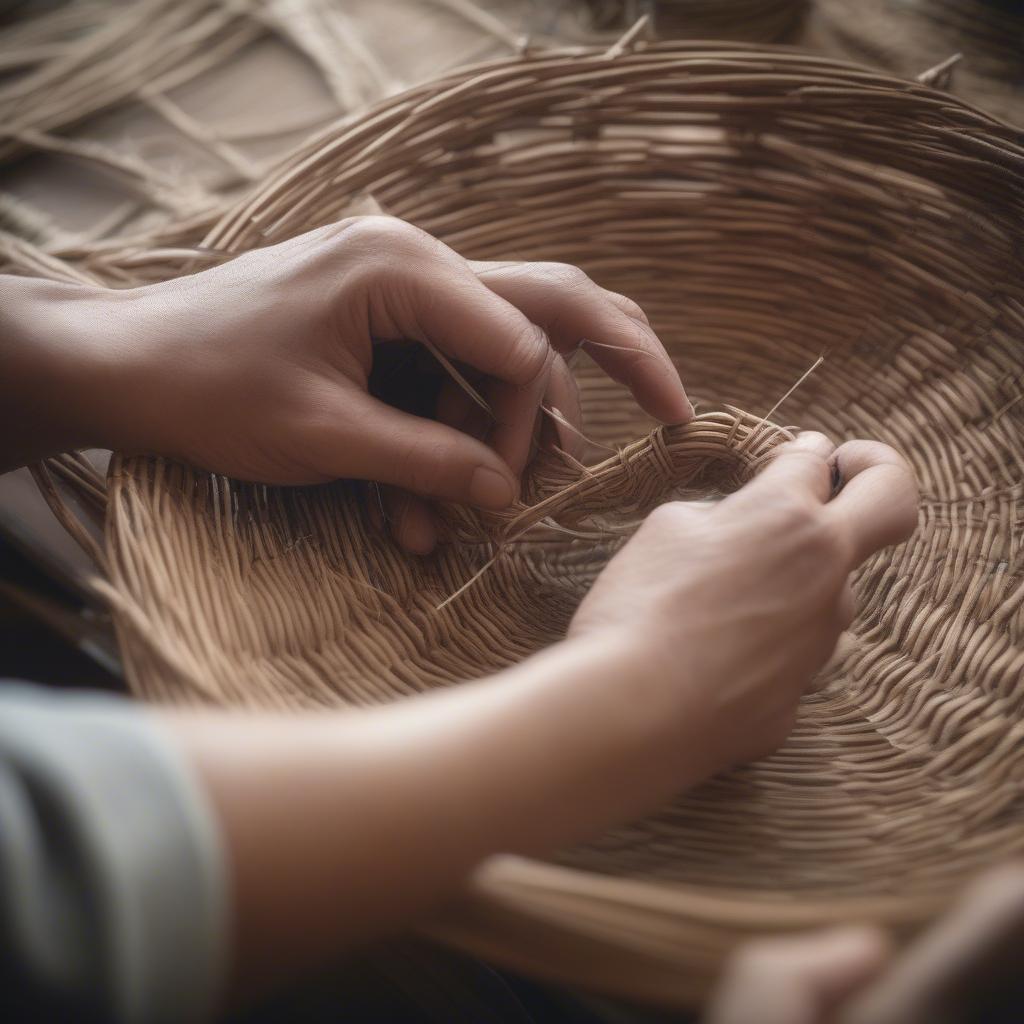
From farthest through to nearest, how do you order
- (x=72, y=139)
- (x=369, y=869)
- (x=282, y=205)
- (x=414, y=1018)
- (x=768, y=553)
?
(x=72, y=139), (x=282, y=205), (x=414, y=1018), (x=768, y=553), (x=369, y=869)

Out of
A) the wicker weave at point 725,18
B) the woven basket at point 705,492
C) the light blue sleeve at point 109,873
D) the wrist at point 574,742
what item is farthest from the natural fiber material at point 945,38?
the light blue sleeve at point 109,873

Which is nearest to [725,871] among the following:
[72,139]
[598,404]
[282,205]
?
[598,404]

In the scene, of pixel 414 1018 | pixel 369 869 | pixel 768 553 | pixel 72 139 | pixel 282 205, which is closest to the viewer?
pixel 369 869

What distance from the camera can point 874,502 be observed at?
0.47 m

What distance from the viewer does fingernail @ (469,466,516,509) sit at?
1.81ft

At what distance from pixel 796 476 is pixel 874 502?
0.14ft

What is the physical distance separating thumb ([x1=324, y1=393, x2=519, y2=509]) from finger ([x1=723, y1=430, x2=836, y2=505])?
0.15 meters

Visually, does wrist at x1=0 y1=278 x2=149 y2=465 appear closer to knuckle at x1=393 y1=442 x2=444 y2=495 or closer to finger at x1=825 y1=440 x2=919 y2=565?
knuckle at x1=393 y1=442 x2=444 y2=495

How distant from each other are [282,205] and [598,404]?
285mm

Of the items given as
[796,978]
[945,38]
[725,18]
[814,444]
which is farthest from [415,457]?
[945,38]

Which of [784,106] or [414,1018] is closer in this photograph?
[414,1018]

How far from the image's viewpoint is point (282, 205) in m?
0.66

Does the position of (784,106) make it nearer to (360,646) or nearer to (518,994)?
(360,646)

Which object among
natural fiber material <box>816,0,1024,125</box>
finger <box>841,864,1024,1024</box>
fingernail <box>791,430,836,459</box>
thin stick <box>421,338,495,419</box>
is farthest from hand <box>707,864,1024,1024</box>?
natural fiber material <box>816,0,1024,125</box>
